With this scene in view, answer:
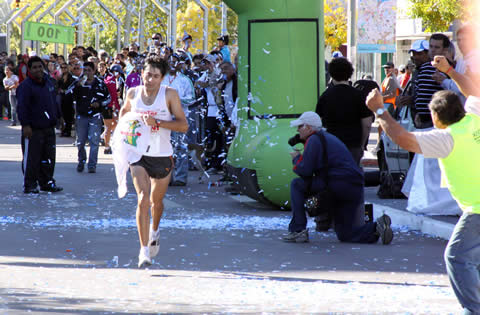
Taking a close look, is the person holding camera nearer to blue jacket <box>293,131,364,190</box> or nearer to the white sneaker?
blue jacket <box>293,131,364,190</box>

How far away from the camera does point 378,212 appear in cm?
1172

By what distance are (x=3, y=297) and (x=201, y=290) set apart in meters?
1.45

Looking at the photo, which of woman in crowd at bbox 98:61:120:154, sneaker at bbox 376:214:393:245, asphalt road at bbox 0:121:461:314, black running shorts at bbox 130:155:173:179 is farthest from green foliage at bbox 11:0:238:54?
black running shorts at bbox 130:155:173:179

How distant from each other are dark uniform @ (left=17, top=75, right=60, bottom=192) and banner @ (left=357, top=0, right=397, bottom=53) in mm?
9969

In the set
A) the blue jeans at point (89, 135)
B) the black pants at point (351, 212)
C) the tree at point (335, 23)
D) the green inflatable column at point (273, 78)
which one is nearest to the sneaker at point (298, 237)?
the black pants at point (351, 212)

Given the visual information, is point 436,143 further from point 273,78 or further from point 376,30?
point 376,30

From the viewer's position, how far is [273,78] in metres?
12.2

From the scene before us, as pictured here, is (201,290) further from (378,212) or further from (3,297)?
(378,212)

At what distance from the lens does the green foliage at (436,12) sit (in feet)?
98.6

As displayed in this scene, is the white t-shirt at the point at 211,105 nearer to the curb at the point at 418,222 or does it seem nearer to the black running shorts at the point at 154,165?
the curb at the point at 418,222

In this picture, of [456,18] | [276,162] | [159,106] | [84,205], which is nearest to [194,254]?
[159,106]

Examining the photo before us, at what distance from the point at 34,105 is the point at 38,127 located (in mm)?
337

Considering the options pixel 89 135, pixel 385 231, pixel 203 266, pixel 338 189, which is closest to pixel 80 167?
pixel 89 135

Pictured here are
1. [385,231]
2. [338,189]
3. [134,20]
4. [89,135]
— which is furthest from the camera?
[134,20]
